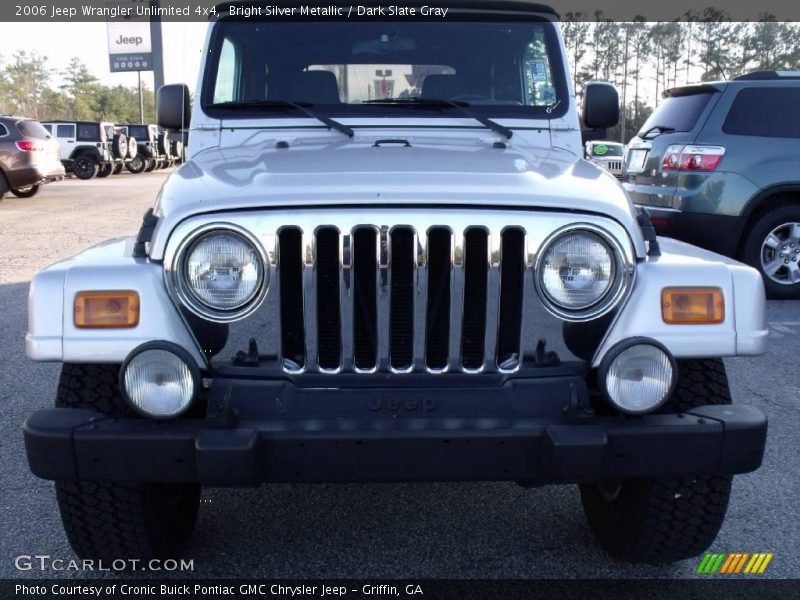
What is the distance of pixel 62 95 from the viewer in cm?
8225

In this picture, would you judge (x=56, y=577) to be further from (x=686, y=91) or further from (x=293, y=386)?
(x=686, y=91)

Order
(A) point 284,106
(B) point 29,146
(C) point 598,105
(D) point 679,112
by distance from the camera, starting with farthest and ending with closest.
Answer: (B) point 29,146 < (D) point 679,112 < (C) point 598,105 < (A) point 284,106

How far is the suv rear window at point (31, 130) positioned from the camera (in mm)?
17250

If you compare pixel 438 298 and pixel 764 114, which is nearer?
pixel 438 298

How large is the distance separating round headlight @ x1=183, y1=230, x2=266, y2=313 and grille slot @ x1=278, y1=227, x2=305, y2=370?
0.21 feet

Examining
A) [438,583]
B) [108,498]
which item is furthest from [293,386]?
[438,583]

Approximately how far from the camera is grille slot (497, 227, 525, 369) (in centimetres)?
248

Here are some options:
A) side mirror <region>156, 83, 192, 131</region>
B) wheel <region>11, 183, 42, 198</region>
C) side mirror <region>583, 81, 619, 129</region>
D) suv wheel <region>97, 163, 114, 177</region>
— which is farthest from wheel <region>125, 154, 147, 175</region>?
side mirror <region>583, 81, 619, 129</region>

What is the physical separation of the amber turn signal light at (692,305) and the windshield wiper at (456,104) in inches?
52.8

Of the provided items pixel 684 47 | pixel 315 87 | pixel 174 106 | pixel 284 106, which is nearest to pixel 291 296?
pixel 284 106

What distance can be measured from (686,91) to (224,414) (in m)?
6.77

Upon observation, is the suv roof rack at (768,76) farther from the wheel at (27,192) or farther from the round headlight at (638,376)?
the wheel at (27,192)

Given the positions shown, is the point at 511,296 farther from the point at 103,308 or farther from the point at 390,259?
the point at 103,308

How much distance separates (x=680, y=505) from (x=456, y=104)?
1.85 m
